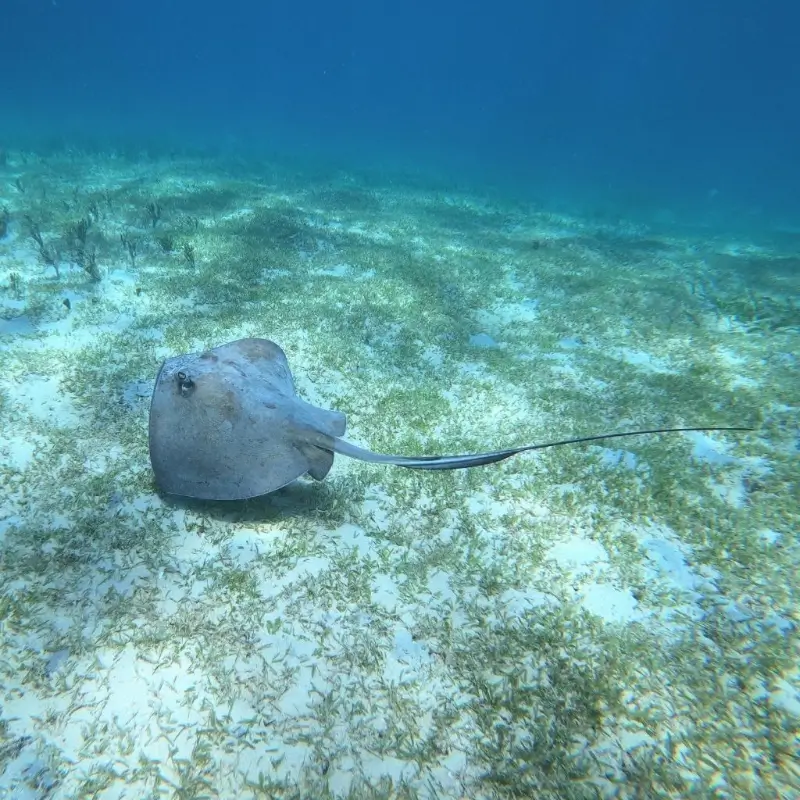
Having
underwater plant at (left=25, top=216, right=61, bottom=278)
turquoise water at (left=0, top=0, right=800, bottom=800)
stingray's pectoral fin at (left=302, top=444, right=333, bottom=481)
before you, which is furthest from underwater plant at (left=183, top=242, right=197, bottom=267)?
stingray's pectoral fin at (left=302, top=444, right=333, bottom=481)

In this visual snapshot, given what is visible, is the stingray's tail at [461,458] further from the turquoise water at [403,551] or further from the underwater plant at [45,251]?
the underwater plant at [45,251]

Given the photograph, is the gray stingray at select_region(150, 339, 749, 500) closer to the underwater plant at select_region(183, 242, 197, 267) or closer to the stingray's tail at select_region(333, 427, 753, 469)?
the stingray's tail at select_region(333, 427, 753, 469)

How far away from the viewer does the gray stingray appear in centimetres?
394

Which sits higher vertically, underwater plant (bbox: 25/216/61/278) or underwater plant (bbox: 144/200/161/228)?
underwater plant (bbox: 144/200/161/228)

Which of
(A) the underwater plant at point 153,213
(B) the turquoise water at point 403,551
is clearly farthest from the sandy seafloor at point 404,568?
(A) the underwater plant at point 153,213

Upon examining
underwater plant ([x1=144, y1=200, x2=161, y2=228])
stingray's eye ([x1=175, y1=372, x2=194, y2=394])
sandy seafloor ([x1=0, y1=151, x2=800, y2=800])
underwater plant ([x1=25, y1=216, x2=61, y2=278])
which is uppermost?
underwater plant ([x1=144, y1=200, x2=161, y2=228])

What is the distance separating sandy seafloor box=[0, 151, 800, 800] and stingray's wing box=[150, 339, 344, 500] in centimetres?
61

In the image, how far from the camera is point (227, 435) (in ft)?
13.2

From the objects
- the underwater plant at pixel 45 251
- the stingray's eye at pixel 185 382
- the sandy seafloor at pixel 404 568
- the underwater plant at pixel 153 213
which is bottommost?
the sandy seafloor at pixel 404 568

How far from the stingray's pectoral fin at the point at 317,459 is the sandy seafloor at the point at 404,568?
64 cm

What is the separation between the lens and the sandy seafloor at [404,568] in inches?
114

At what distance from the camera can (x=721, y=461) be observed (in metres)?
5.64

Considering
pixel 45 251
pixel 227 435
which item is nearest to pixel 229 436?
pixel 227 435

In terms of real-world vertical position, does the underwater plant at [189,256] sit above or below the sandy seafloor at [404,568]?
above
